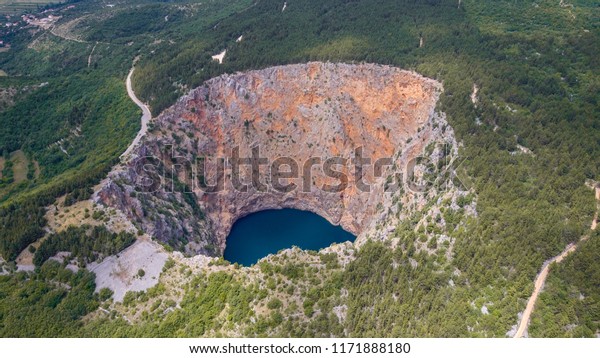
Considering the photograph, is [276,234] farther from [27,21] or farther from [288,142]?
[27,21]

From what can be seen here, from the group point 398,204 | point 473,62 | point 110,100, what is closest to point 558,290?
point 398,204

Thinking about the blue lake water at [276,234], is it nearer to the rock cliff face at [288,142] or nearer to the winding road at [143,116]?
the rock cliff face at [288,142]

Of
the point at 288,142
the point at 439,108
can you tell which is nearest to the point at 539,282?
the point at 439,108

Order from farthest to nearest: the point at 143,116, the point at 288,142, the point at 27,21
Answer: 1. the point at 27,21
2. the point at 288,142
3. the point at 143,116

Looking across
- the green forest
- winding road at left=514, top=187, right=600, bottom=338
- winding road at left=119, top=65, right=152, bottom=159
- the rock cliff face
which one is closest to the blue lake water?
the rock cliff face

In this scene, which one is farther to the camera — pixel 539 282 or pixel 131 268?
pixel 131 268

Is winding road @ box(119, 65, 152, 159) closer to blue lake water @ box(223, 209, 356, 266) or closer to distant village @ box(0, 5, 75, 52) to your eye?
blue lake water @ box(223, 209, 356, 266)

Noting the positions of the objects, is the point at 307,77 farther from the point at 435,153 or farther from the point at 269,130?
the point at 435,153
